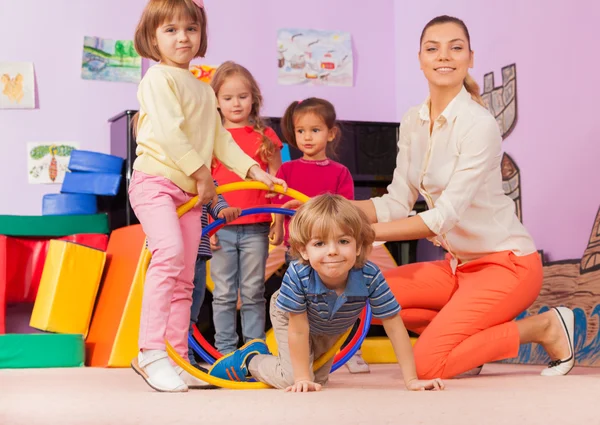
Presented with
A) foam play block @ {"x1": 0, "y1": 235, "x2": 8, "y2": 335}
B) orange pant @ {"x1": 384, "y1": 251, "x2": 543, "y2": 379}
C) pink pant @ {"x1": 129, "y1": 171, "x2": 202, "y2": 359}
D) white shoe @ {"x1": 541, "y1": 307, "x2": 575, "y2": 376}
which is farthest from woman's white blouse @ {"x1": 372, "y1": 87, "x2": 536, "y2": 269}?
foam play block @ {"x1": 0, "y1": 235, "x2": 8, "y2": 335}

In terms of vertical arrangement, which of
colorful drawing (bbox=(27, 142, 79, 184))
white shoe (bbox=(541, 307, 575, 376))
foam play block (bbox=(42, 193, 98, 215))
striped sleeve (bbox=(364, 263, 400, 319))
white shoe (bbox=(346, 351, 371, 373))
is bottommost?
white shoe (bbox=(346, 351, 371, 373))

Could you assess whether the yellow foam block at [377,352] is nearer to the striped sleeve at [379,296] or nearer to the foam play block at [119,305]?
the foam play block at [119,305]

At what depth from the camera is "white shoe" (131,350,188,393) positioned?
6.93 ft

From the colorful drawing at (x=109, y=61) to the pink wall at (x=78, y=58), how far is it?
4 centimetres

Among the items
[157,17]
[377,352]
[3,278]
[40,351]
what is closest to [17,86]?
[3,278]

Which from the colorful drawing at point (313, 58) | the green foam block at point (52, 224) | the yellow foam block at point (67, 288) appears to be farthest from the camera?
the colorful drawing at point (313, 58)

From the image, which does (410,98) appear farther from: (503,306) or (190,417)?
(190,417)

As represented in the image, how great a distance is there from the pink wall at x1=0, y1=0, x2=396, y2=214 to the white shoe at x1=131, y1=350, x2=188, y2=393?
2.20 meters

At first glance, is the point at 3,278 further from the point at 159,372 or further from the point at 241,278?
the point at 159,372

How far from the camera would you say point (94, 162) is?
12.5 feet

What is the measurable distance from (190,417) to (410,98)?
328cm

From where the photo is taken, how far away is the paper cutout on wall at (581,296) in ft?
9.87

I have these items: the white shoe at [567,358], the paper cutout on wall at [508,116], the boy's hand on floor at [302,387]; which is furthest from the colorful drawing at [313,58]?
the boy's hand on floor at [302,387]

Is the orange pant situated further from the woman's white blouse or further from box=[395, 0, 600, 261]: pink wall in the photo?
box=[395, 0, 600, 261]: pink wall
